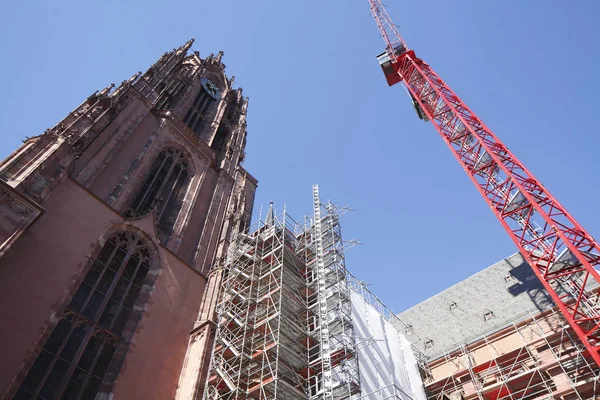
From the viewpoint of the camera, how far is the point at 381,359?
19828mm

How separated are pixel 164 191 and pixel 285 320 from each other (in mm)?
11502

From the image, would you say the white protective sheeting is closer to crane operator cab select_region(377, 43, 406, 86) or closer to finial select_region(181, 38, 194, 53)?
crane operator cab select_region(377, 43, 406, 86)

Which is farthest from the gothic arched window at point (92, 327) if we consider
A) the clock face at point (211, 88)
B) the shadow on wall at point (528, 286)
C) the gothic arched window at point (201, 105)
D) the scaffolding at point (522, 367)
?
the clock face at point (211, 88)

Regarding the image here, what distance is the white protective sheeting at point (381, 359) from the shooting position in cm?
1778

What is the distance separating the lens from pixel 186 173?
27.9 meters

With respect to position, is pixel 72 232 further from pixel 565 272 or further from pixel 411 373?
pixel 565 272

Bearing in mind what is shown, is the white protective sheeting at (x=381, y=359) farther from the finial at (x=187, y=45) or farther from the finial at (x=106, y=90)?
the finial at (x=187, y=45)

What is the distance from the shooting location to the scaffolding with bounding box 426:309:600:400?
55.9ft

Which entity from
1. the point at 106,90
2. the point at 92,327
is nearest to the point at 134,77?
the point at 106,90

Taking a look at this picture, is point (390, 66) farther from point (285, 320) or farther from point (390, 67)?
point (285, 320)

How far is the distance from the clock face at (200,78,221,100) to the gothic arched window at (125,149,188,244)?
1268cm

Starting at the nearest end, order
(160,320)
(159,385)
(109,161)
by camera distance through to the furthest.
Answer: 1. (159,385)
2. (160,320)
3. (109,161)

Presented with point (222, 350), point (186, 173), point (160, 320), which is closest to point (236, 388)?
point (222, 350)

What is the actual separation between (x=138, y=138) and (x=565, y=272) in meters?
21.6
